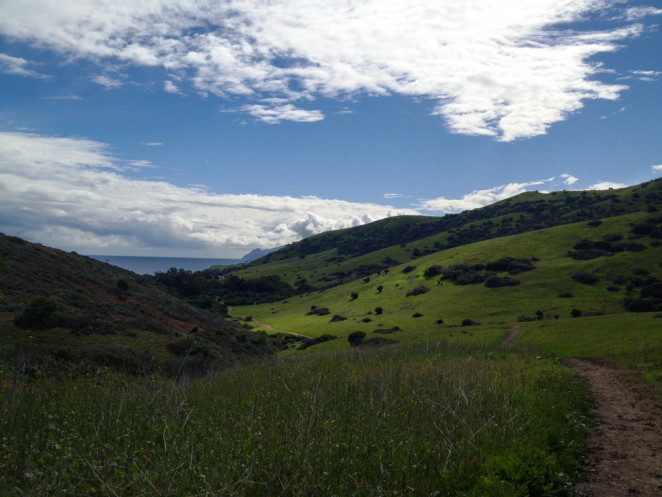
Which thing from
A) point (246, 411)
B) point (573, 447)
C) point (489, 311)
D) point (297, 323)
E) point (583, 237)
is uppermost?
point (583, 237)

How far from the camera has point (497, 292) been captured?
69.6 m

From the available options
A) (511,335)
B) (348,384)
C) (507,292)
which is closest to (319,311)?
(507,292)

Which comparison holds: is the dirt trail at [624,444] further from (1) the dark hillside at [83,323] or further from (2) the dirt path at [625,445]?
(1) the dark hillside at [83,323]

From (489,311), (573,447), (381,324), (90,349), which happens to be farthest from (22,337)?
(489,311)

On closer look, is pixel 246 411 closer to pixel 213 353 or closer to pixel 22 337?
pixel 22 337

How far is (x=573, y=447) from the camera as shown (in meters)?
8.99

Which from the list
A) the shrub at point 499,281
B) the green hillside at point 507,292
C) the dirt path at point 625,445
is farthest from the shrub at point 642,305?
the dirt path at point 625,445

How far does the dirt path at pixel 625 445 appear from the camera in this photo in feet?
24.7

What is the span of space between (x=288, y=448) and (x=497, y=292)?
6973 cm

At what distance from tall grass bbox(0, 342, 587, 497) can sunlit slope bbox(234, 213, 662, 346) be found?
119 feet

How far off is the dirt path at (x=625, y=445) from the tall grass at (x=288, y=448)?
0.47 m

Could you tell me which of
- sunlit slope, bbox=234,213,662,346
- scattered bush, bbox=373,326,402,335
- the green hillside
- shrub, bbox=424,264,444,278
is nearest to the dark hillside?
scattered bush, bbox=373,326,402,335

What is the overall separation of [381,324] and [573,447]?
55757 mm

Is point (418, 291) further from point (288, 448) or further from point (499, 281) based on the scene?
point (288, 448)
